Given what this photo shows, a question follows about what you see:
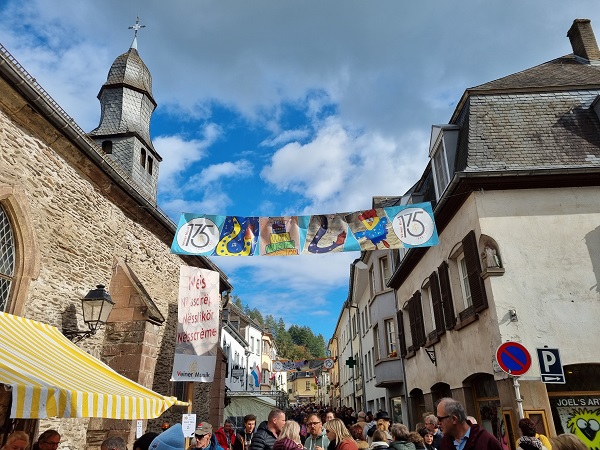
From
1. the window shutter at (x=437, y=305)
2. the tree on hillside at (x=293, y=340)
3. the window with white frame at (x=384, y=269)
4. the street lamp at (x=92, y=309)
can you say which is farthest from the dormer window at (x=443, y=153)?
the tree on hillside at (x=293, y=340)

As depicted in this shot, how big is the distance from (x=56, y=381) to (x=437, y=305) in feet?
32.2

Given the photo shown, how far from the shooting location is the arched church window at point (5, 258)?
674 cm

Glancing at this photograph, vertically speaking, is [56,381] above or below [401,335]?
below

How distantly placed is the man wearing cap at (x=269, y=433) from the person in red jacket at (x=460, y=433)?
6.81 ft

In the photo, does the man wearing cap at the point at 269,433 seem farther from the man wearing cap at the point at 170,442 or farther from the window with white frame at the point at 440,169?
the window with white frame at the point at 440,169

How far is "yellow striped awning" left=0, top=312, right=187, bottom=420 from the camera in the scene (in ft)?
12.5

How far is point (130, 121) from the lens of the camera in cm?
1675

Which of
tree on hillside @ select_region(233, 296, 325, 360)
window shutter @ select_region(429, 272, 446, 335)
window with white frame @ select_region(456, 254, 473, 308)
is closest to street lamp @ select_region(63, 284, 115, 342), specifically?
window with white frame @ select_region(456, 254, 473, 308)

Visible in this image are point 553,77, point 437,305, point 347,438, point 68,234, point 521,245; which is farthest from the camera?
point 437,305

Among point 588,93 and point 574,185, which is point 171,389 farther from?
point 588,93

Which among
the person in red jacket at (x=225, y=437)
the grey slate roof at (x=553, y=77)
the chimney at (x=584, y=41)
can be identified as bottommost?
the person in red jacket at (x=225, y=437)

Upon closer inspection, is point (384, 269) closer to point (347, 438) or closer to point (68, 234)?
point (68, 234)

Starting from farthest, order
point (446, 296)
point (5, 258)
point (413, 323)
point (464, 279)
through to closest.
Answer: point (413, 323) < point (446, 296) < point (464, 279) < point (5, 258)

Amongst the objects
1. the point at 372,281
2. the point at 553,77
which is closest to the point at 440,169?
the point at 553,77
